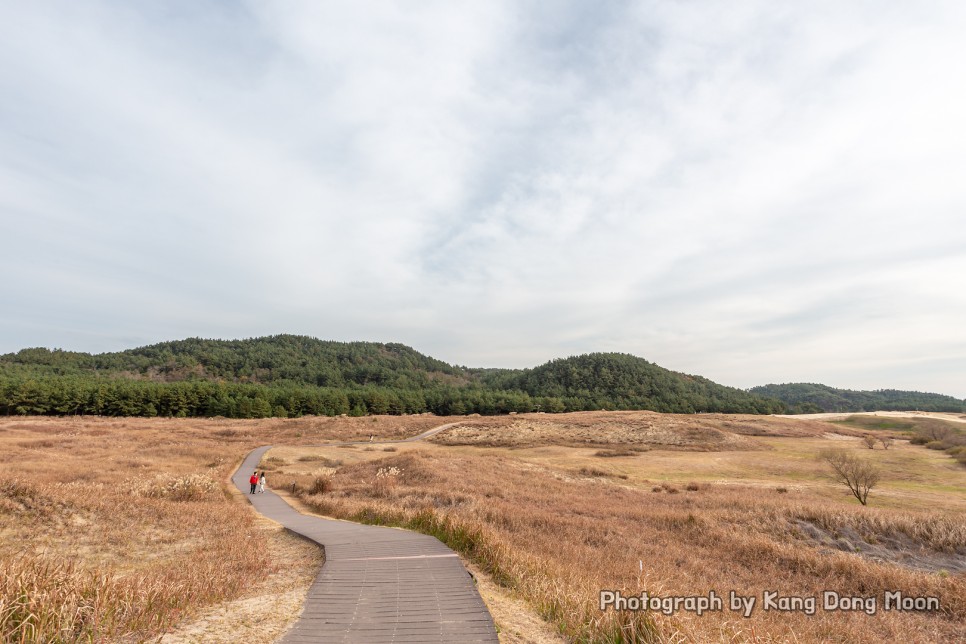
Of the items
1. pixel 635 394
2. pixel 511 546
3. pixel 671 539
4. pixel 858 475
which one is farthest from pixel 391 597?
pixel 635 394

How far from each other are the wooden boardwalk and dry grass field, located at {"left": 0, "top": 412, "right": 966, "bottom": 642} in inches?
26.3

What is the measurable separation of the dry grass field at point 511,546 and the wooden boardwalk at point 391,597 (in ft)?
2.20

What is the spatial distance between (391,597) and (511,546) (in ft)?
17.2

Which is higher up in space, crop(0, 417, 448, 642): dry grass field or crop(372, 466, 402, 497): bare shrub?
crop(0, 417, 448, 642): dry grass field

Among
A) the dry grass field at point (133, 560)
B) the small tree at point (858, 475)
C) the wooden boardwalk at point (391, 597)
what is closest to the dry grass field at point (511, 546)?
the dry grass field at point (133, 560)

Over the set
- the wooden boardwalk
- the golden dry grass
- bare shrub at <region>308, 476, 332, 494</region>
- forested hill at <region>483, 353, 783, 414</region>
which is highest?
forested hill at <region>483, 353, 783, 414</region>

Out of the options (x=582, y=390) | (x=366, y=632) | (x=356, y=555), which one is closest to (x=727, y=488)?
(x=356, y=555)

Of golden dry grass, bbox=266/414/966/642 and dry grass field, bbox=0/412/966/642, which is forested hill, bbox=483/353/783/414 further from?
golden dry grass, bbox=266/414/966/642

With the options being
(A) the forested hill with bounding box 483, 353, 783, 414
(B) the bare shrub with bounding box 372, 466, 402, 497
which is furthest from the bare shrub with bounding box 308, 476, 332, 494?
(A) the forested hill with bounding box 483, 353, 783, 414

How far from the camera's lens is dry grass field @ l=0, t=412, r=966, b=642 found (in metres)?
7.40

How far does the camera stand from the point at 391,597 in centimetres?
889

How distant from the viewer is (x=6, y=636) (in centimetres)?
579

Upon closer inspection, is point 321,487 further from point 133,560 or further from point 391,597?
point 391,597

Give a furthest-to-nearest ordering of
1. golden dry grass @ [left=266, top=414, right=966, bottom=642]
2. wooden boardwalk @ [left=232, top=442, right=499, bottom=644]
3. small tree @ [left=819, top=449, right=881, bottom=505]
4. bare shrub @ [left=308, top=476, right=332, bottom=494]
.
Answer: small tree @ [left=819, top=449, right=881, bottom=505], bare shrub @ [left=308, top=476, right=332, bottom=494], golden dry grass @ [left=266, top=414, right=966, bottom=642], wooden boardwalk @ [left=232, top=442, right=499, bottom=644]
